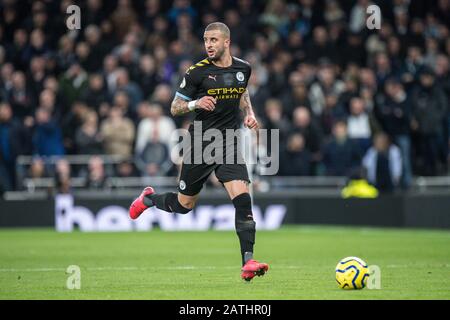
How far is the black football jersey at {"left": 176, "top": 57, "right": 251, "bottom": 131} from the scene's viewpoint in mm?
11648

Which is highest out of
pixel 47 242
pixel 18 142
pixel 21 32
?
pixel 21 32

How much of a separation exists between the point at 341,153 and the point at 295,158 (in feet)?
3.50

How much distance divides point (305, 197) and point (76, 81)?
18.9 ft

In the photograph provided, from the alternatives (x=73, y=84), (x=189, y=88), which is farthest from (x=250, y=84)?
(x=189, y=88)

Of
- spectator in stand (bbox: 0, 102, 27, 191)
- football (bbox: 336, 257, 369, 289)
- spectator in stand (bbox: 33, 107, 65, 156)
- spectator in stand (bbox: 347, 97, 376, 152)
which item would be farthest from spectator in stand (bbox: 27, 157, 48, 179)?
football (bbox: 336, 257, 369, 289)

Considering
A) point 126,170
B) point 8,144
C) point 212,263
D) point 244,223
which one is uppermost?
point 8,144

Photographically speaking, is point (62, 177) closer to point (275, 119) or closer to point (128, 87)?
point (128, 87)

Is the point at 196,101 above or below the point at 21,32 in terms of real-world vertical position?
below

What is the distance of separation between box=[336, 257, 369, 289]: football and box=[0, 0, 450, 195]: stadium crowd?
1149cm

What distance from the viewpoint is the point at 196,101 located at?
11.4 metres

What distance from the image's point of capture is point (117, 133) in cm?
2250

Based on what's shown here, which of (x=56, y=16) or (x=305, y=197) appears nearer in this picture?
(x=305, y=197)
